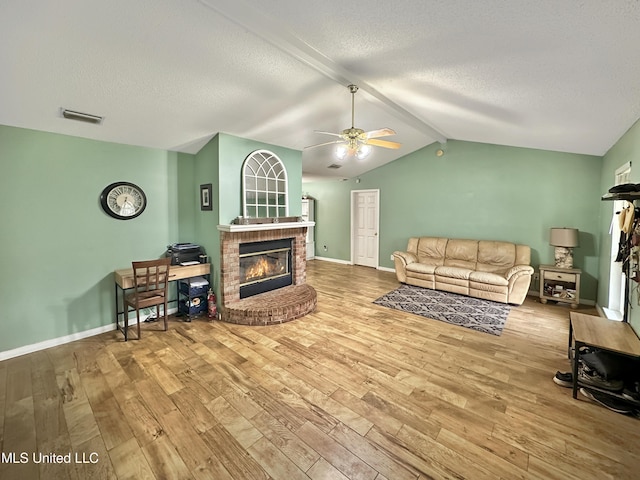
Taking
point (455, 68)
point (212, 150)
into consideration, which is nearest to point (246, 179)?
point (212, 150)

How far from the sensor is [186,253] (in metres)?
4.09

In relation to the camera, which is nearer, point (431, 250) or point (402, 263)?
point (402, 263)

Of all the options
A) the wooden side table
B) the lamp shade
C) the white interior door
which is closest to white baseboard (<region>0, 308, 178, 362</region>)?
the white interior door

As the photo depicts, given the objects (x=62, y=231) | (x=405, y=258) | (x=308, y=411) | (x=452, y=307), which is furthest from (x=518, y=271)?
(x=62, y=231)

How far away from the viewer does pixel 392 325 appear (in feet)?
12.3

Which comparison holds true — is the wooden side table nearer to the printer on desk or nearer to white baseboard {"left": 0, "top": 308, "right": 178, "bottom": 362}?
the printer on desk

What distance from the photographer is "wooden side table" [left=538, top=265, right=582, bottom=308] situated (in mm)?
4371

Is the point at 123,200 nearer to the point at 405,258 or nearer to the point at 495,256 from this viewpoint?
the point at 405,258

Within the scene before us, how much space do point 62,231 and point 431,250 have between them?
6.12 metres

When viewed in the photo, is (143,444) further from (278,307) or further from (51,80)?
(51,80)

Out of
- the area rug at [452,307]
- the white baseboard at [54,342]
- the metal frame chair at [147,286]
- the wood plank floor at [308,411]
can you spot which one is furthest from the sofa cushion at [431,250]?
the white baseboard at [54,342]

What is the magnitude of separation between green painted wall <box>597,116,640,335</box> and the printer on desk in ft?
16.4

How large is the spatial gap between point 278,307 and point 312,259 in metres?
4.83

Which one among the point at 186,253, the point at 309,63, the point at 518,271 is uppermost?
the point at 309,63
